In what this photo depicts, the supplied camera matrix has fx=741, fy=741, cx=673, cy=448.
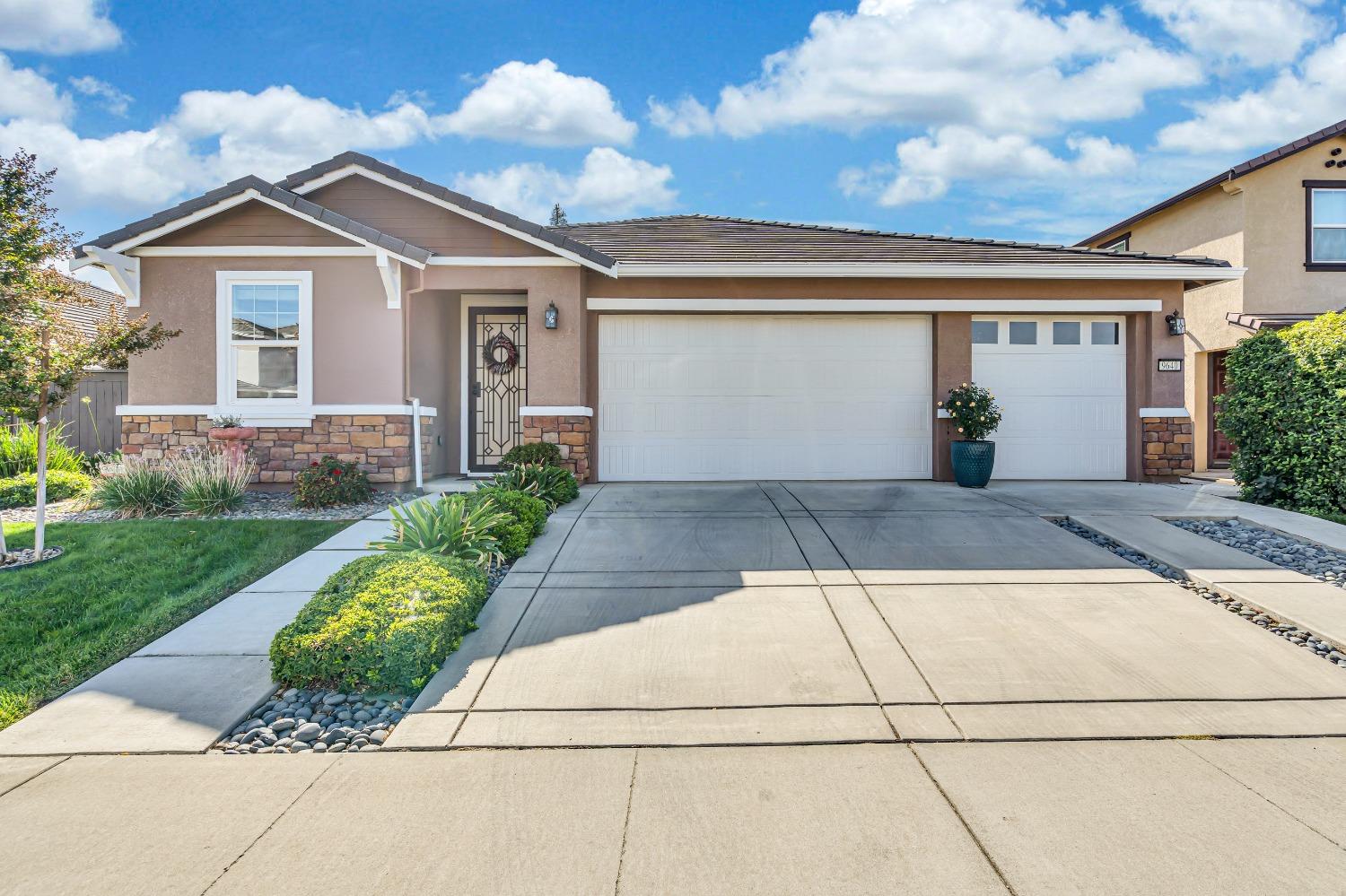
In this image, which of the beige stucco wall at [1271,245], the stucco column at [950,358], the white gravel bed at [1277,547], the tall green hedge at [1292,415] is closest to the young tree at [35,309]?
the stucco column at [950,358]

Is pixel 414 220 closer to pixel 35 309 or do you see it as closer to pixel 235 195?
pixel 235 195

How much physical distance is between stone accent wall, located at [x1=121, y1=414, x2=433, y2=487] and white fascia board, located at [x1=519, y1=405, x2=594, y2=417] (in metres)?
1.55

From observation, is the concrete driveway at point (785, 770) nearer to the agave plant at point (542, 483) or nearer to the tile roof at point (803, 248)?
the agave plant at point (542, 483)

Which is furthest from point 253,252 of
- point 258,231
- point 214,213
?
point 214,213

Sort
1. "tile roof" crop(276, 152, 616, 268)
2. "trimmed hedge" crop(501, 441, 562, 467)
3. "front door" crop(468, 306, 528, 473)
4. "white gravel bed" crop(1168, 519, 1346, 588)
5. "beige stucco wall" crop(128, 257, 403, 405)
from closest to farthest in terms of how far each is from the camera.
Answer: "white gravel bed" crop(1168, 519, 1346, 588), "trimmed hedge" crop(501, 441, 562, 467), "beige stucco wall" crop(128, 257, 403, 405), "tile roof" crop(276, 152, 616, 268), "front door" crop(468, 306, 528, 473)

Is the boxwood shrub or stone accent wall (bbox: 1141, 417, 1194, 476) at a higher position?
stone accent wall (bbox: 1141, 417, 1194, 476)

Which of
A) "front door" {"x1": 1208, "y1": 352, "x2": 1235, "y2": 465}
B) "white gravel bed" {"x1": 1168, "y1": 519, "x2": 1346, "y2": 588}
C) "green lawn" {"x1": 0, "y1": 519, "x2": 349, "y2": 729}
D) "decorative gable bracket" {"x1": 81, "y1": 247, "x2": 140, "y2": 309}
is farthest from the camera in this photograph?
"front door" {"x1": 1208, "y1": 352, "x2": 1235, "y2": 465}

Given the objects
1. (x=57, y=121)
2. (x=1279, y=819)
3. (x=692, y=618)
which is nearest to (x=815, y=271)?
(x=692, y=618)

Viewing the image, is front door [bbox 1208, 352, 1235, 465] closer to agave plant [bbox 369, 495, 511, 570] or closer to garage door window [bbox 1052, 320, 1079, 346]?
garage door window [bbox 1052, 320, 1079, 346]

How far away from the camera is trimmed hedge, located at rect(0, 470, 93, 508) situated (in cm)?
845

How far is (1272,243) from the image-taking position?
→ 511 inches

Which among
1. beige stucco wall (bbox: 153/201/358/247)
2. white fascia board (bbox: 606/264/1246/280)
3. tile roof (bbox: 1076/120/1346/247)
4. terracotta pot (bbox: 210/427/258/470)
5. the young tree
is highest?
tile roof (bbox: 1076/120/1346/247)

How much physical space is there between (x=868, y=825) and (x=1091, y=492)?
792 cm

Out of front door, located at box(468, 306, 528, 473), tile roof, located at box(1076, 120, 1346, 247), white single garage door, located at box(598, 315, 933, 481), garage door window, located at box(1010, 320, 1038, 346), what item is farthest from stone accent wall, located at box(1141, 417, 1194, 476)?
front door, located at box(468, 306, 528, 473)
